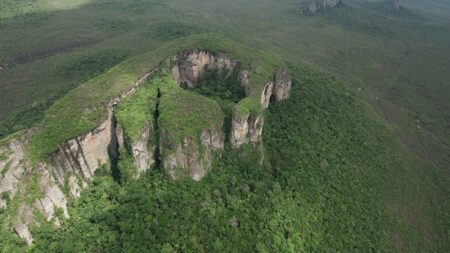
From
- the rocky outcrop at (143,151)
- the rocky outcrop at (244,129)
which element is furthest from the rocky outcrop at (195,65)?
the rocky outcrop at (143,151)

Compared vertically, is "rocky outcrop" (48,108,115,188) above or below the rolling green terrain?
above

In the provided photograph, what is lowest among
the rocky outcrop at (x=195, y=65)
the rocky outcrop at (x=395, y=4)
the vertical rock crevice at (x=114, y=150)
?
the rocky outcrop at (x=395, y=4)

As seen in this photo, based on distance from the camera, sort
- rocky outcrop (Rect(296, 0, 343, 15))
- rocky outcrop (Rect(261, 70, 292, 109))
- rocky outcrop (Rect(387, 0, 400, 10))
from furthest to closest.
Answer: rocky outcrop (Rect(387, 0, 400, 10)) < rocky outcrop (Rect(296, 0, 343, 15)) < rocky outcrop (Rect(261, 70, 292, 109))

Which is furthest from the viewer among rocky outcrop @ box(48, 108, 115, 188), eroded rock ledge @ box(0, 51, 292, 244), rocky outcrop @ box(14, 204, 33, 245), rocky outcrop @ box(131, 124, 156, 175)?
rocky outcrop @ box(131, 124, 156, 175)

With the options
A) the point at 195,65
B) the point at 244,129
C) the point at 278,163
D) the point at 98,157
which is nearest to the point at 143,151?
the point at 98,157

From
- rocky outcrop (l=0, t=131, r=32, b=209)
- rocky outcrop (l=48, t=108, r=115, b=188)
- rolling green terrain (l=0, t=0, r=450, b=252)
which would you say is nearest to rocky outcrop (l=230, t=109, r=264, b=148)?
rolling green terrain (l=0, t=0, r=450, b=252)

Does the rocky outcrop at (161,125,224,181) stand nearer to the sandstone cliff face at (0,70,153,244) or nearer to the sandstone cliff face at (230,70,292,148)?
the sandstone cliff face at (230,70,292,148)

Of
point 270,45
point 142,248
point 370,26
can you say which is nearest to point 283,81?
point 142,248

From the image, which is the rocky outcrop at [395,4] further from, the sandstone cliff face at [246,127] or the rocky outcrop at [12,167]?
the rocky outcrop at [12,167]
